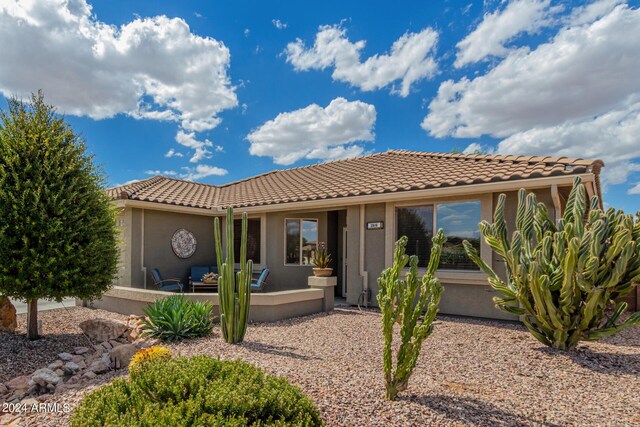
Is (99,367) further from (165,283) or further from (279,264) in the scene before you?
(279,264)

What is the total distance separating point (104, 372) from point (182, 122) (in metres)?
14.7

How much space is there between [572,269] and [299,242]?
8.99 m

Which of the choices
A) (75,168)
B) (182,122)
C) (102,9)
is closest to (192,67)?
(182,122)

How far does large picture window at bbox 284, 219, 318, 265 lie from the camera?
13.1m

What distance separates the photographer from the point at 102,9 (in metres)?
9.05

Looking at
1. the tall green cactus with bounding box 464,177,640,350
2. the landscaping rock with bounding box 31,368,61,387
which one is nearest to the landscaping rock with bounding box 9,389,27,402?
the landscaping rock with bounding box 31,368,61,387

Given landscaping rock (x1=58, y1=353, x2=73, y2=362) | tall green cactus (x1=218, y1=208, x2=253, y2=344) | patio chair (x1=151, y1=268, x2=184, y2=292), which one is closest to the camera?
landscaping rock (x1=58, y1=353, x2=73, y2=362)

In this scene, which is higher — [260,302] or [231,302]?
[231,302]

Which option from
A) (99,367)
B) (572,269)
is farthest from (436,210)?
(99,367)

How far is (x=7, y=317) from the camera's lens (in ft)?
24.1

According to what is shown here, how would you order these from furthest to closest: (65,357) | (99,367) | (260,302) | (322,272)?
(322,272), (260,302), (65,357), (99,367)

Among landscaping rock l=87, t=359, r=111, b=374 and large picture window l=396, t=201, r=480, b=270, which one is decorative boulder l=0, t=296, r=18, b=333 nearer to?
landscaping rock l=87, t=359, r=111, b=374

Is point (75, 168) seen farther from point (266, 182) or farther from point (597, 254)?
point (266, 182)

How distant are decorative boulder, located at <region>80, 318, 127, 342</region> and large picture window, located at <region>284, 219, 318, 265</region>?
644 centimetres
